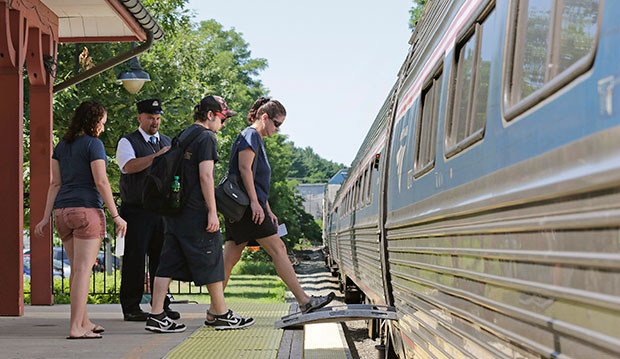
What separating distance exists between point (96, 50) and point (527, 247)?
16.8 metres

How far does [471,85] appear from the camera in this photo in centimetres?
376

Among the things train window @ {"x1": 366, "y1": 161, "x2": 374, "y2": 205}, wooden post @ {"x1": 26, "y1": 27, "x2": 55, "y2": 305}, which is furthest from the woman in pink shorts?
train window @ {"x1": 366, "y1": 161, "x2": 374, "y2": 205}

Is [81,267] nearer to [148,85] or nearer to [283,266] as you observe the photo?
[283,266]

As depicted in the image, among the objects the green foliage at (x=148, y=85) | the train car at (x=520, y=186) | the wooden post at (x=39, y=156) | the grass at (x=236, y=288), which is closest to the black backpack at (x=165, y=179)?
the train car at (x=520, y=186)

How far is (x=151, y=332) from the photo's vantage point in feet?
22.6

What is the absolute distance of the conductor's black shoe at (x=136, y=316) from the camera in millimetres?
7930

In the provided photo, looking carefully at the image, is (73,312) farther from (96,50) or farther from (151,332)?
(96,50)

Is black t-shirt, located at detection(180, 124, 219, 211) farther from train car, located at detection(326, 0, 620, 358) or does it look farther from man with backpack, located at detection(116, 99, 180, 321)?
train car, located at detection(326, 0, 620, 358)

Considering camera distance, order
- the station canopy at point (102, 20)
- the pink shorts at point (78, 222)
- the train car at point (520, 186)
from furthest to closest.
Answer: the station canopy at point (102, 20)
the pink shorts at point (78, 222)
the train car at point (520, 186)

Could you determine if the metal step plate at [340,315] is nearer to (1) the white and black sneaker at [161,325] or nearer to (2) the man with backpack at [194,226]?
(2) the man with backpack at [194,226]

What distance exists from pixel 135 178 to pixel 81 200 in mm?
1208

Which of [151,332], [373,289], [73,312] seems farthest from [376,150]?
[73,312]

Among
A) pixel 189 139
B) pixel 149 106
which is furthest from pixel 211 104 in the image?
pixel 149 106

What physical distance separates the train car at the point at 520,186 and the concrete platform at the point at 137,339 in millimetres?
1296
